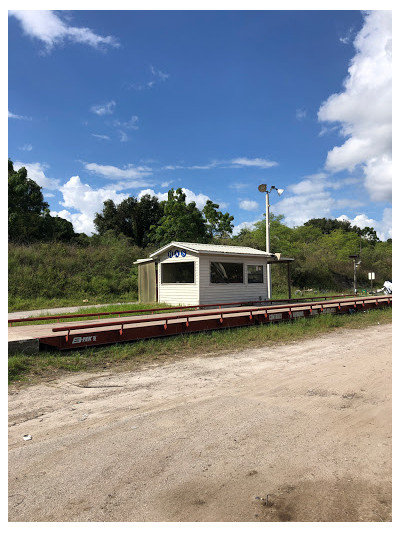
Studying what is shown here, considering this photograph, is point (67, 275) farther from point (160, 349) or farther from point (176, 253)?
point (160, 349)

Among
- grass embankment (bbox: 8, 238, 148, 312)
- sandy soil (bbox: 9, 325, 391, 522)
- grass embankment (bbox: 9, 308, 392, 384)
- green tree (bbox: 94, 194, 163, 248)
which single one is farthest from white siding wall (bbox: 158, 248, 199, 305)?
green tree (bbox: 94, 194, 163, 248)

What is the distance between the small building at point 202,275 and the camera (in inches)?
630

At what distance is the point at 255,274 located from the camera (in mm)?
18453

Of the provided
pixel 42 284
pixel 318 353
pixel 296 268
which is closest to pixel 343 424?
pixel 318 353

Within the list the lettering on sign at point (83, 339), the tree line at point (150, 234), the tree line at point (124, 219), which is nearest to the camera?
the lettering on sign at point (83, 339)

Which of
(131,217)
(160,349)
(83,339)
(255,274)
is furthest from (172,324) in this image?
(131,217)

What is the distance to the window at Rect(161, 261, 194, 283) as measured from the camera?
16328 millimetres

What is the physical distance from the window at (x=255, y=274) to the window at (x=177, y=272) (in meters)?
3.22

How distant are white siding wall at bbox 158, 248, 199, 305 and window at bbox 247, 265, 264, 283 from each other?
328 cm

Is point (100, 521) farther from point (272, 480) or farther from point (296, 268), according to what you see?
point (296, 268)

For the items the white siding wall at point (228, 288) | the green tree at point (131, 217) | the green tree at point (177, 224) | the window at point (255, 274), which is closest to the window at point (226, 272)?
the white siding wall at point (228, 288)

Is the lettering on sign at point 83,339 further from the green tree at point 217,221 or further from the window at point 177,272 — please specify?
the green tree at point 217,221

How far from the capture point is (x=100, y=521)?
2.50 metres

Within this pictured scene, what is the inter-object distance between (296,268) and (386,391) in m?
23.2
